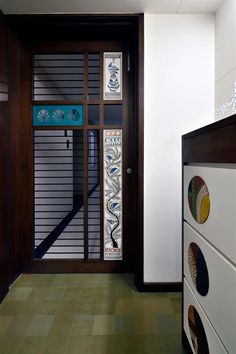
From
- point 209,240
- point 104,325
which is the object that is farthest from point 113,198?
point 209,240

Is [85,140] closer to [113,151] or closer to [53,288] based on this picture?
[113,151]

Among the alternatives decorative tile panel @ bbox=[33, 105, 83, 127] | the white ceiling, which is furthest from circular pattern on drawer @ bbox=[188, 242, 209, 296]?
the white ceiling

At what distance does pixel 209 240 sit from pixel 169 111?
139 centimetres

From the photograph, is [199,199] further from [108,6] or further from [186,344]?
[108,6]

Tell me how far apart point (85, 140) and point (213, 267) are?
5.83 feet

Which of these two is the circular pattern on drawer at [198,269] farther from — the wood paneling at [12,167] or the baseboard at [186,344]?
the wood paneling at [12,167]

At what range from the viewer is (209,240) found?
114cm

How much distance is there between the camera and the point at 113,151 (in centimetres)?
257

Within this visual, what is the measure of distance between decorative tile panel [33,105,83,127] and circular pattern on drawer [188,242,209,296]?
64.4 inches

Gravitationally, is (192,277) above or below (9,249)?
above

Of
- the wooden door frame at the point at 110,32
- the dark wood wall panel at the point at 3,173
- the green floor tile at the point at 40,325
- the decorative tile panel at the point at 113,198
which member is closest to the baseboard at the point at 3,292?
the dark wood wall panel at the point at 3,173

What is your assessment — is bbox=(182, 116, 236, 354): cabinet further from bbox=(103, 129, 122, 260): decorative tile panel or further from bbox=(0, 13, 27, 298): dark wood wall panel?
bbox=(0, 13, 27, 298): dark wood wall panel

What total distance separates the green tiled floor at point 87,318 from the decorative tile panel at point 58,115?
143cm

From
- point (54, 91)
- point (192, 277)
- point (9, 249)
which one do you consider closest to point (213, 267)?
point (192, 277)
